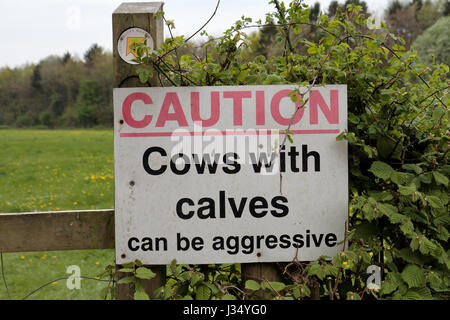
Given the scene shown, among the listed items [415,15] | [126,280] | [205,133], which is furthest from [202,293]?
[415,15]

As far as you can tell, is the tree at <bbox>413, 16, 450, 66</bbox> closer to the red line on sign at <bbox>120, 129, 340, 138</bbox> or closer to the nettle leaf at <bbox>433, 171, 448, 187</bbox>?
the nettle leaf at <bbox>433, 171, 448, 187</bbox>

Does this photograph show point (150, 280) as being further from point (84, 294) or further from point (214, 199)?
point (84, 294)

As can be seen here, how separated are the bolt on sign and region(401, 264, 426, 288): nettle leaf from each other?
0.94ft

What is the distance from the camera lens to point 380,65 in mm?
1898

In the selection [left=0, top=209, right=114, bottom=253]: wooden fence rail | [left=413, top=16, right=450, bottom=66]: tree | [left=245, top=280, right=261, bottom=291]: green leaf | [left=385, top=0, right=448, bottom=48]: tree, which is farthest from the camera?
[left=385, top=0, right=448, bottom=48]: tree

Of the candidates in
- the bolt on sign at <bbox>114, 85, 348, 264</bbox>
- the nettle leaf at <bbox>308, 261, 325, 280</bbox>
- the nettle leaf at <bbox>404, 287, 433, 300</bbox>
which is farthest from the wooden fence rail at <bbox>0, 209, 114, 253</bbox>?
the nettle leaf at <bbox>404, 287, 433, 300</bbox>

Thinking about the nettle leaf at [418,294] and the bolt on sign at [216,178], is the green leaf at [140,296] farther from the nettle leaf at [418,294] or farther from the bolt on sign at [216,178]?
the nettle leaf at [418,294]

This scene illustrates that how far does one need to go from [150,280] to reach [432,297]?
1.15 meters

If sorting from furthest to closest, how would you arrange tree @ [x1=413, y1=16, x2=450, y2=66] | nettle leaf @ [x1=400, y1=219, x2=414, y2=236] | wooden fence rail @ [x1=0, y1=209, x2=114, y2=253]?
tree @ [x1=413, y1=16, x2=450, y2=66], wooden fence rail @ [x1=0, y1=209, x2=114, y2=253], nettle leaf @ [x1=400, y1=219, x2=414, y2=236]

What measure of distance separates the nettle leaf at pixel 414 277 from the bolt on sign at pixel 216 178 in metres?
0.29

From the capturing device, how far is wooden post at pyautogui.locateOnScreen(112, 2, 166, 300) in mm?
1706

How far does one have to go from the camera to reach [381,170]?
169 cm

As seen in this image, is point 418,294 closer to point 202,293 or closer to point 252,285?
point 252,285

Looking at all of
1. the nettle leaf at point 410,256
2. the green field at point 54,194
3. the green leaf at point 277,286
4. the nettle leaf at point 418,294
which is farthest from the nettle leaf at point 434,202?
the green field at point 54,194
